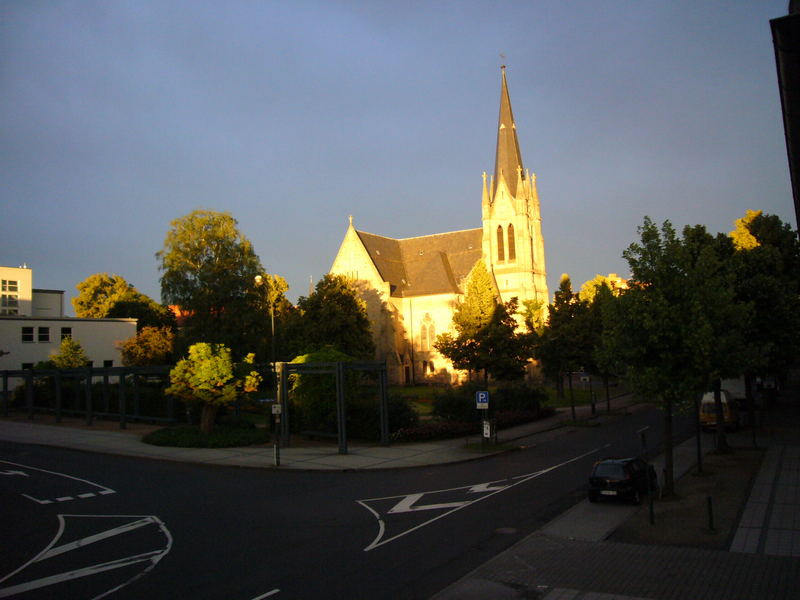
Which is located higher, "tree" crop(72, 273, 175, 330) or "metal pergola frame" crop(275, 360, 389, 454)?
"tree" crop(72, 273, 175, 330)

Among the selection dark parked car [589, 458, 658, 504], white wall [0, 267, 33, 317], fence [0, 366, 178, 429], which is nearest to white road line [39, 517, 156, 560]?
dark parked car [589, 458, 658, 504]

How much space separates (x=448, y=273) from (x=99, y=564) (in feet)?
220

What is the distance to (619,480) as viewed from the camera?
15516 millimetres

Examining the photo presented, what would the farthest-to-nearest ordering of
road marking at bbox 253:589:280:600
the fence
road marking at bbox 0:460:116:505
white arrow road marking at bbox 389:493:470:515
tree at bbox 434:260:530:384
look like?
1. tree at bbox 434:260:530:384
2. the fence
3. road marking at bbox 0:460:116:505
4. white arrow road marking at bbox 389:493:470:515
5. road marking at bbox 253:589:280:600

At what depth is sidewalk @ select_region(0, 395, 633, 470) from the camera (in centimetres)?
2314

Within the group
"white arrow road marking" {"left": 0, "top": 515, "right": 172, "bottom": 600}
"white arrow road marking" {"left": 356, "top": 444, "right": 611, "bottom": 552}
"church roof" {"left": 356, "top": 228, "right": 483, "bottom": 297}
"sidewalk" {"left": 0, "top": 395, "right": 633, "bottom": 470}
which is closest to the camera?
"white arrow road marking" {"left": 0, "top": 515, "right": 172, "bottom": 600}

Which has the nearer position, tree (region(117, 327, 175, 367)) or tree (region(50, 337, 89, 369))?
tree (region(50, 337, 89, 369))

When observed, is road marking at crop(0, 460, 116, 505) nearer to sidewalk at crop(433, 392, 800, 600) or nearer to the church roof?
sidewalk at crop(433, 392, 800, 600)

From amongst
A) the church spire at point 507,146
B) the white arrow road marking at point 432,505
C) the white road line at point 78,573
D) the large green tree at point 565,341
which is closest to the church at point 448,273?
the church spire at point 507,146

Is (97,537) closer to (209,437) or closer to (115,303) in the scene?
(209,437)

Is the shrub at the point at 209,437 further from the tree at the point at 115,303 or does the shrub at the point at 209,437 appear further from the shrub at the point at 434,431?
the tree at the point at 115,303

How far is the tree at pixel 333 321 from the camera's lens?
54875 millimetres

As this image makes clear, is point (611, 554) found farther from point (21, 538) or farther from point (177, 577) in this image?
point (21, 538)

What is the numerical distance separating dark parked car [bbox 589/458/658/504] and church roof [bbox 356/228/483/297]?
187 ft
